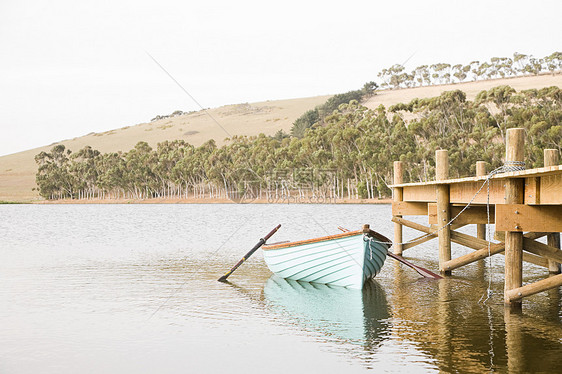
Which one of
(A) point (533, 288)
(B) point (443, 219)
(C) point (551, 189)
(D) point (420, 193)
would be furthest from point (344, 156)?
(C) point (551, 189)

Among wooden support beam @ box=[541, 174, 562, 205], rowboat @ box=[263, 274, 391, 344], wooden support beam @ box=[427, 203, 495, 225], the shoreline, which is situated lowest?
the shoreline

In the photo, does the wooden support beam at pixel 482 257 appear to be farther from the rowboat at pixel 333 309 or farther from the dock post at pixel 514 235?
the dock post at pixel 514 235

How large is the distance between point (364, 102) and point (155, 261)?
135 metres

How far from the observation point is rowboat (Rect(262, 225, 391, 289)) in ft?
46.8

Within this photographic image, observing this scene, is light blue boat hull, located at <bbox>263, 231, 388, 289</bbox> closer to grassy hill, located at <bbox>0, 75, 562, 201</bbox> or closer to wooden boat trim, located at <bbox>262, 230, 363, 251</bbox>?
wooden boat trim, located at <bbox>262, 230, 363, 251</bbox>

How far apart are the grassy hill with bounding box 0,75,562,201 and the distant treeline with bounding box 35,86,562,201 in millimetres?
32793

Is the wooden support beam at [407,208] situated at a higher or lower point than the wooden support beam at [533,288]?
higher

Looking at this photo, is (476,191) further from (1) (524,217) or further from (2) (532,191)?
(2) (532,191)

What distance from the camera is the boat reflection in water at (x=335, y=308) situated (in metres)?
10.9

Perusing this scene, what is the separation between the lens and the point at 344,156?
8225 centimetres

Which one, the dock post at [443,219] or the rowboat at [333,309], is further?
the dock post at [443,219]

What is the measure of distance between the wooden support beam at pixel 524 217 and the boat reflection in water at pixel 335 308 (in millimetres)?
2869

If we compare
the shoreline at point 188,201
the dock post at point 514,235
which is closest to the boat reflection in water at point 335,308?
the dock post at point 514,235

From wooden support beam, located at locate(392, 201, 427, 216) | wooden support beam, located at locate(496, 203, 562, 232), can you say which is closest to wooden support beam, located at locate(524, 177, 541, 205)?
wooden support beam, located at locate(496, 203, 562, 232)
